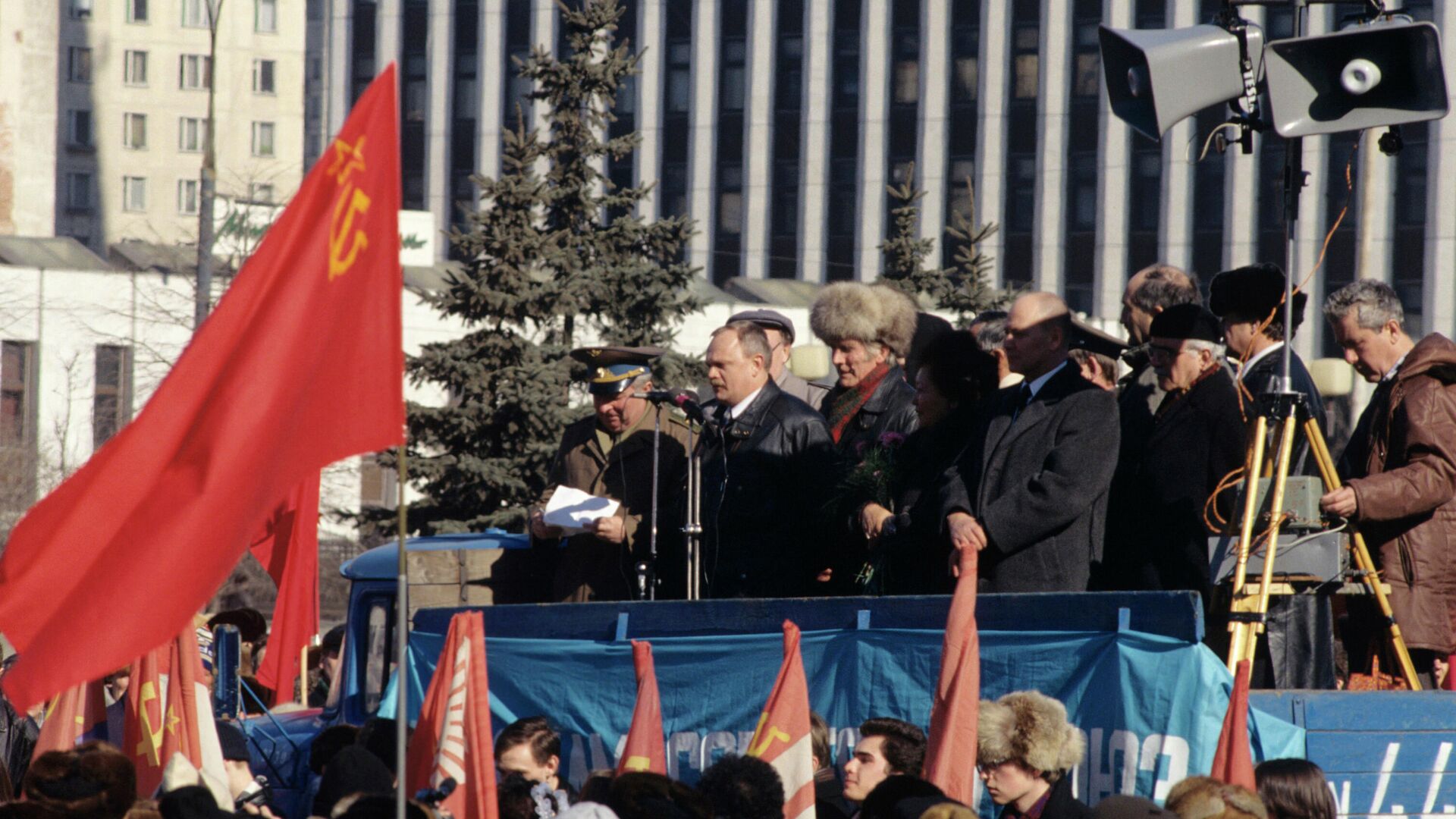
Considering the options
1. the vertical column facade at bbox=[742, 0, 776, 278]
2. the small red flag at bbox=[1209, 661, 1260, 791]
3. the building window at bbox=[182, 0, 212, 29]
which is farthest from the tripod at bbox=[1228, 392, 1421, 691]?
the building window at bbox=[182, 0, 212, 29]

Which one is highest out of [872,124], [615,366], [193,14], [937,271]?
[193,14]

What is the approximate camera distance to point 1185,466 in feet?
25.3

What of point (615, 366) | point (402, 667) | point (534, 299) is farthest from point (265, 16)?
point (402, 667)

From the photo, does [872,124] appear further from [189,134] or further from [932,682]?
[932,682]

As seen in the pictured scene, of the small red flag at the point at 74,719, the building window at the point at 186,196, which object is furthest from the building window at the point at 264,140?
the small red flag at the point at 74,719

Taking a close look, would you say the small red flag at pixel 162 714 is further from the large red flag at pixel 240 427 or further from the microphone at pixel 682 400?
the large red flag at pixel 240 427

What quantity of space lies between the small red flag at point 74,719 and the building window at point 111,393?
25808 millimetres

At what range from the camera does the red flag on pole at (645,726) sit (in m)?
7.51

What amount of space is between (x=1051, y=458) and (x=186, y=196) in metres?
96.5

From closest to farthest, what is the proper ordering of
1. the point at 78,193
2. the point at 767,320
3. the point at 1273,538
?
the point at 1273,538
the point at 767,320
the point at 78,193

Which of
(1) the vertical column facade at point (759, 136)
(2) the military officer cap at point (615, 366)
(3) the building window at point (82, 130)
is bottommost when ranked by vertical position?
(2) the military officer cap at point (615, 366)

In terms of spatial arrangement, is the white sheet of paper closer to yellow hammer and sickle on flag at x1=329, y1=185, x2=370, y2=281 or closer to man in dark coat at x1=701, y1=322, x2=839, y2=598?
Answer: man in dark coat at x1=701, y1=322, x2=839, y2=598

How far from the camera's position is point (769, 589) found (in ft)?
28.4

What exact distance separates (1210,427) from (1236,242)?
49.6 m
